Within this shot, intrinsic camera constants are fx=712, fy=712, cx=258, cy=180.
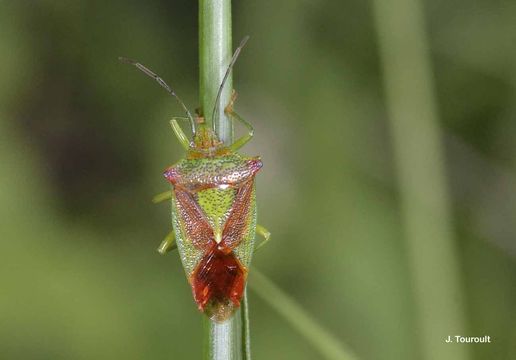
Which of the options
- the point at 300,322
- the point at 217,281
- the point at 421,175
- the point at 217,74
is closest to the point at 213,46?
the point at 217,74

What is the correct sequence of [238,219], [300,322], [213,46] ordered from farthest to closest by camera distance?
1. [238,219]
2. [300,322]
3. [213,46]

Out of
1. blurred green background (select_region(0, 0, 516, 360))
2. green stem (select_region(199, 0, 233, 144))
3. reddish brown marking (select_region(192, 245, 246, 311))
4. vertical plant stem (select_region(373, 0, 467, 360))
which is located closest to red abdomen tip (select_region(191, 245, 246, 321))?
reddish brown marking (select_region(192, 245, 246, 311))

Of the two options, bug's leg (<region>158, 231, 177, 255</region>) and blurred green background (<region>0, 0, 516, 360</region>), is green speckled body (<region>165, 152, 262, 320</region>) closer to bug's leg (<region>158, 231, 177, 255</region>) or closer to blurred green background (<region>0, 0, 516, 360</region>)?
bug's leg (<region>158, 231, 177, 255</region>)

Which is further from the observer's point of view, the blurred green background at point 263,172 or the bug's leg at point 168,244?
the blurred green background at point 263,172

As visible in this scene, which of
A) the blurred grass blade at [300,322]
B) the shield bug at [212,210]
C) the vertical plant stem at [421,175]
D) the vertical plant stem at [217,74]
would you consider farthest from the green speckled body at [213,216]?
the vertical plant stem at [421,175]

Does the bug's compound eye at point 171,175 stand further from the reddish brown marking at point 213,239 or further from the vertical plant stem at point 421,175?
the vertical plant stem at point 421,175

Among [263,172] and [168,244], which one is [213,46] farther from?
[263,172]
